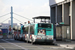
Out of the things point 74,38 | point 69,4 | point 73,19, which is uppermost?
point 69,4

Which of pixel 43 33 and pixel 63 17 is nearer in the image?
pixel 43 33

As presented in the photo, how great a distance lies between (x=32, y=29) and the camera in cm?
3331

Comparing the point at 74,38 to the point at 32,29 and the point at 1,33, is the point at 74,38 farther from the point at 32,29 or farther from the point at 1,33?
the point at 1,33

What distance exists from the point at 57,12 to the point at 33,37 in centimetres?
1606

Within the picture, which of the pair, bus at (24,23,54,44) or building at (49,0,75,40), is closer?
bus at (24,23,54,44)

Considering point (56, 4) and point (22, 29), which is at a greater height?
point (56, 4)

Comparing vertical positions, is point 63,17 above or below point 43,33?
above

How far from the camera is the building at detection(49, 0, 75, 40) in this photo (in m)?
38.5

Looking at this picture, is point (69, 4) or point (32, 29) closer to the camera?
point (32, 29)

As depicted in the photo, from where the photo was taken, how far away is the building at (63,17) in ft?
126

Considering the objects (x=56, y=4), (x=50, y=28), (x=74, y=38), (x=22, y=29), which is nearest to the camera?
(x=50, y=28)

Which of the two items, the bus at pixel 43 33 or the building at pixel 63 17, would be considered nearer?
the bus at pixel 43 33

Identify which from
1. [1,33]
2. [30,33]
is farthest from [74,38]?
[1,33]

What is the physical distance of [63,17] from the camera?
142 ft
